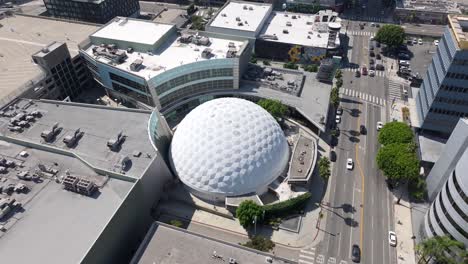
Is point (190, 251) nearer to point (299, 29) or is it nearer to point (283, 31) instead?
point (283, 31)

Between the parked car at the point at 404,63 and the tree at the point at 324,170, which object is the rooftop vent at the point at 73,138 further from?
the parked car at the point at 404,63

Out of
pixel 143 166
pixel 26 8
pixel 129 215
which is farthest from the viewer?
pixel 26 8

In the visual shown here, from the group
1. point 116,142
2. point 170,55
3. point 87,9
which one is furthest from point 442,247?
point 87,9

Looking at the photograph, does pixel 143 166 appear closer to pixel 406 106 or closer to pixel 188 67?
pixel 188 67

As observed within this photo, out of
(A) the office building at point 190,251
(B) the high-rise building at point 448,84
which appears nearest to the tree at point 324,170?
(A) the office building at point 190,251

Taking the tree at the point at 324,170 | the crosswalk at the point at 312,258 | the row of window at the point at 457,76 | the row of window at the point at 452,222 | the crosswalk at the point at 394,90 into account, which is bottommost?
the crosswalk at the point at 312,258

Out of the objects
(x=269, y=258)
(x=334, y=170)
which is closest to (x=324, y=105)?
(x=334, y=170)
